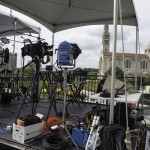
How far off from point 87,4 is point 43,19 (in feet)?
5.20

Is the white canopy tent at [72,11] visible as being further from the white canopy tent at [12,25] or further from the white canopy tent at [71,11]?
the white canopy tent at [12,25]

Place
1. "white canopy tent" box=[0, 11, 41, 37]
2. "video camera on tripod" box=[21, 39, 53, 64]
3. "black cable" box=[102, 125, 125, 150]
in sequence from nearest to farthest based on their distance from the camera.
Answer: "black cable" box=[102, 125, 125, 150] → "video camera on tripod" box=[21, 39, 53, 64] → "white canopy tent" box=[0, 11, 41, 37]

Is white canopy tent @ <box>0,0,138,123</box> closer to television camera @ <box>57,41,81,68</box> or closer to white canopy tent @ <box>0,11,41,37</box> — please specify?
white canopy tent @ <box>0,11,41,37</box>

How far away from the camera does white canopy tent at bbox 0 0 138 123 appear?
5.38 meters

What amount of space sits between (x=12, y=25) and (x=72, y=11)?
2807 millimetres

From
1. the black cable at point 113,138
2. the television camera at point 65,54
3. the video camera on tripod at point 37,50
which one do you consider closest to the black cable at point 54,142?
the black cable at point 113,138

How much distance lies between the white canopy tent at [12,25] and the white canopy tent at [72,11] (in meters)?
0.78

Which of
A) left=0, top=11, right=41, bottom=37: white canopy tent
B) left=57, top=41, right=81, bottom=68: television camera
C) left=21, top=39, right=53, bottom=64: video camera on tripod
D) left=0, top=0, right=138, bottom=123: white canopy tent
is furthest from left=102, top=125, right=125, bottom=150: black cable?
left=0, top=11, right=41, bottom=37: white canopy tent

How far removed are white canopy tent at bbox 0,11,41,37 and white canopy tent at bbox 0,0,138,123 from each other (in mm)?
784

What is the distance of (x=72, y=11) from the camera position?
19.8 feet

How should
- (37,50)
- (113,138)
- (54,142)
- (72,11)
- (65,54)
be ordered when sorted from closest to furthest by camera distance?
(113,138)
(54,142)
(65,54)
(37,50)
(72,11)

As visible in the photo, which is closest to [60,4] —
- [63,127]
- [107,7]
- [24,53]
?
[107,7]

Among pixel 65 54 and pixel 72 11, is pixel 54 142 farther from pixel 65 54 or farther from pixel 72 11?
pixel 72 11

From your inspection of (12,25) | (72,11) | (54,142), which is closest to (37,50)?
(54,142)
